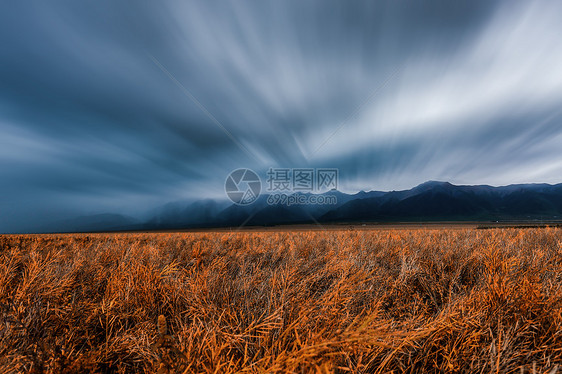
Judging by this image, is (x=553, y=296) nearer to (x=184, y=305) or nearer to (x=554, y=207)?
(x=184, y=305)

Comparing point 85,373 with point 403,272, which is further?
point 403,272

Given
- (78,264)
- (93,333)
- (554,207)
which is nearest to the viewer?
(93,333)

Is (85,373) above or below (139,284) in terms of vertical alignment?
below

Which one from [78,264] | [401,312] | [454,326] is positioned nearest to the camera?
[454,326]

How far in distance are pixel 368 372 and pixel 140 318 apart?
1.33 metres

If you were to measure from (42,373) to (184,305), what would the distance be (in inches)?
32.0

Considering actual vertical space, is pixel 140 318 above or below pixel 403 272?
below

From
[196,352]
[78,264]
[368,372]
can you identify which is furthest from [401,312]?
[78,264]

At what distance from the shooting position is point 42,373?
88 cm

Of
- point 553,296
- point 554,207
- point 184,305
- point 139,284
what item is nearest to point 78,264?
point 139,284

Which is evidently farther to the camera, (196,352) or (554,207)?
(554,207)

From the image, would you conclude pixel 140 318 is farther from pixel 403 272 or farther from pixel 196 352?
pixel 403 272

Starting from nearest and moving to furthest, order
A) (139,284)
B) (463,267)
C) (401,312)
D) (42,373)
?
1. (42,373)
2. (401,312)
3. (139,284)
4. (463,267)

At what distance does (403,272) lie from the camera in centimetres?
206
